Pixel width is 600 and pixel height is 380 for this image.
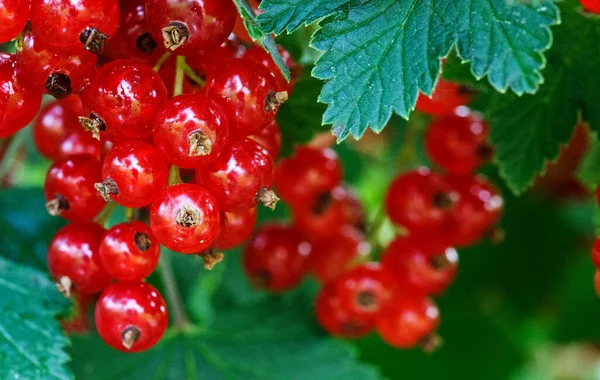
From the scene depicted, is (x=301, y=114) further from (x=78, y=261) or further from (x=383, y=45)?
(x=78, y=261)

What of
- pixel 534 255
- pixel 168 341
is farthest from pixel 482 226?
pixel 534 255

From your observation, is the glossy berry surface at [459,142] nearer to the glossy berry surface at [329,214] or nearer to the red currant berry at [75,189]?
the glossy berry surface at [329,214]

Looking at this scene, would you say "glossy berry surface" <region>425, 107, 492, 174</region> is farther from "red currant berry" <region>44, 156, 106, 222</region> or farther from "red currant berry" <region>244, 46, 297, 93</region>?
"red currant berry" <region>44, 156, 106, 222</region>

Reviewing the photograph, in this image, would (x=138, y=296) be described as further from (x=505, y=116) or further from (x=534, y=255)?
(x=534, y=255)

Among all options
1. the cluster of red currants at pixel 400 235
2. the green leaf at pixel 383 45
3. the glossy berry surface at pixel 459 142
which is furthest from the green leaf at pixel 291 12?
the glossy berry surface at pixel 459 142

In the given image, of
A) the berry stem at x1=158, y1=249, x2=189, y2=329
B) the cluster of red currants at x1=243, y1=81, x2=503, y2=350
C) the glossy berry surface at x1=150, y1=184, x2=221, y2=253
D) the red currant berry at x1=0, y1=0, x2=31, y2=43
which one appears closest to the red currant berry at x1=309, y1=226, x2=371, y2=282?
the cluster of red currants at x1=243, y1=81, x2=503, y2=350
